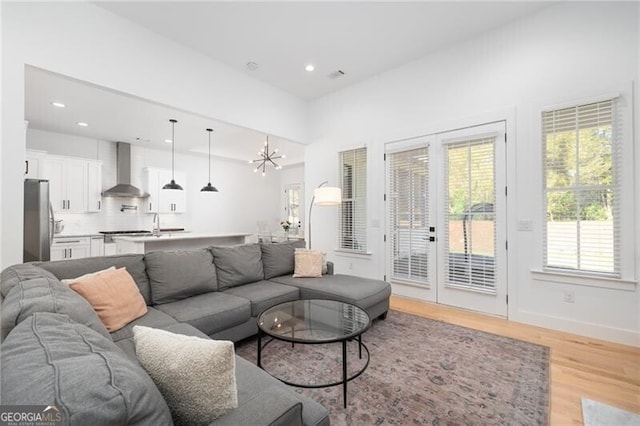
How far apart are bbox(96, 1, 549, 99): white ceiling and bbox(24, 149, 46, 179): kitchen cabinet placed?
13.5 feet

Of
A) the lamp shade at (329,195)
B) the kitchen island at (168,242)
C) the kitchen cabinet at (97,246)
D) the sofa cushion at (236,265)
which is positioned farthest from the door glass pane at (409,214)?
the kitchen cabinet at (97,246)

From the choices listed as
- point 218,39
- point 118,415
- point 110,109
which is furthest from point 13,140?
point 118,415

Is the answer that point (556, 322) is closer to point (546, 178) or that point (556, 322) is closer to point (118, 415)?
point (546, 178)

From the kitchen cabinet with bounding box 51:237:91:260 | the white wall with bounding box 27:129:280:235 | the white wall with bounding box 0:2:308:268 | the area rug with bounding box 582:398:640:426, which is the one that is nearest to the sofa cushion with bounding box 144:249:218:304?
the white wall with bounding box 0:2:308:268

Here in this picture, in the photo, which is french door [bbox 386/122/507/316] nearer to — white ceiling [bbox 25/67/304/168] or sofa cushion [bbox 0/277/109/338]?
white ceiling [bbox 25/67/304/168]

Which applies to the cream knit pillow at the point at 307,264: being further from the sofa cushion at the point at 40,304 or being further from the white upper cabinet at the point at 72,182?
the white upper cabinet at the point at 72,182

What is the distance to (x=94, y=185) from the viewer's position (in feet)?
20.5

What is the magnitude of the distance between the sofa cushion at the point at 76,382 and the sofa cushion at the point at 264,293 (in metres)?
1.89

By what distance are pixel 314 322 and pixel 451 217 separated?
253 cm

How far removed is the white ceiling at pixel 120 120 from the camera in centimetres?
400

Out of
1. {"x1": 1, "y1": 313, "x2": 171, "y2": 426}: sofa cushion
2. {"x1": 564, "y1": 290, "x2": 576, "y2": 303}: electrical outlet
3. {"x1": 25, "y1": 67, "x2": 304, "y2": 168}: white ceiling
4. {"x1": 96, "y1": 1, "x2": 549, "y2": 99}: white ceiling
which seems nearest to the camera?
{"x1": 1, "y1": 313, "x2": 171, "y2": 426}: sofa cushion

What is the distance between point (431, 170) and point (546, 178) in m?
1.28

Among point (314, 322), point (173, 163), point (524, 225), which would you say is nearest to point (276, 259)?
point (314, 322)

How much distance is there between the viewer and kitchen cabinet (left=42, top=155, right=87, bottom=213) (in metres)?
5.57
